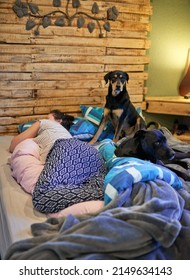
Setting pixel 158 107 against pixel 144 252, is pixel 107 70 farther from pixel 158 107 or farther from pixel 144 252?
pixel 144 252

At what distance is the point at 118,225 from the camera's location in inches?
38.2

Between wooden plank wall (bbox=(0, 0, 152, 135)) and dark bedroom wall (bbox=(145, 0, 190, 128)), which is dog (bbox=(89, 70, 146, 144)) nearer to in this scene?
wooden plank wall (bbox=(0, 0, 152, 135))

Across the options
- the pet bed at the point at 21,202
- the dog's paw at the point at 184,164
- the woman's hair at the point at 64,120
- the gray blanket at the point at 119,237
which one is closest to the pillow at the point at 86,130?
the woman's hair at the point at 64,120

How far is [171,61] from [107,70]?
2.92 feet

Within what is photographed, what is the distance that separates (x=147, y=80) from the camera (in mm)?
3455

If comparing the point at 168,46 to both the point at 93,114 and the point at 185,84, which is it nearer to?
the point at 185,84

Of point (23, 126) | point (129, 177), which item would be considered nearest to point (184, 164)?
point (129, 177)

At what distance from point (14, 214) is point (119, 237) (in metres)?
0.62

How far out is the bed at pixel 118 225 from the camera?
3.01 ft

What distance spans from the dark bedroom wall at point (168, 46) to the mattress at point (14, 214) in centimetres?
229

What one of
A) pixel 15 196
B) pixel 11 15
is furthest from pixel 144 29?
pixel 15 196

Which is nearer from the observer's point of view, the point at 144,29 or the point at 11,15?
the point at 11,15

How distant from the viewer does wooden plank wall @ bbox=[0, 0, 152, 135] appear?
267 centimetres

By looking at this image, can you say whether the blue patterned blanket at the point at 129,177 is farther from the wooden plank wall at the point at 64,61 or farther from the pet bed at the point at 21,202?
the wooden plank wall at the point at 64,61
